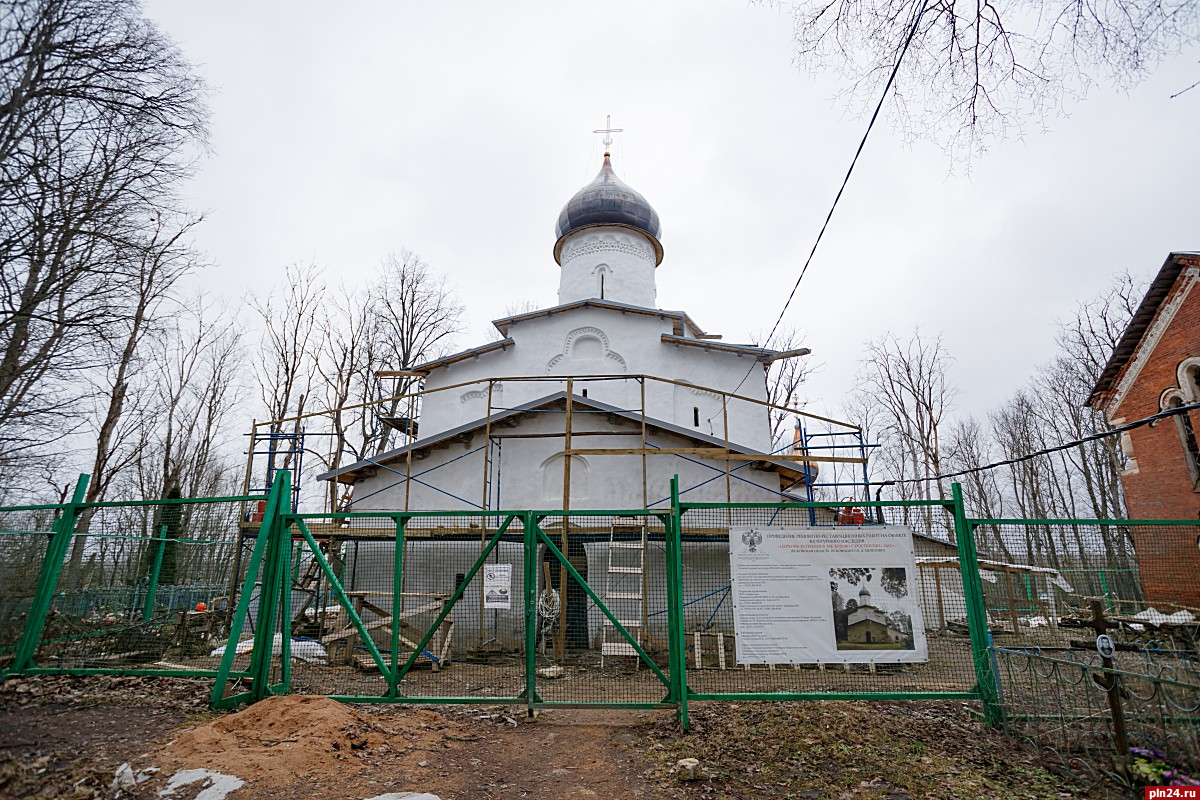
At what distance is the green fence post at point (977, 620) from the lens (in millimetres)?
6238

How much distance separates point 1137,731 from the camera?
5.16m

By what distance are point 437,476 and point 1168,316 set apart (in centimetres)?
1965

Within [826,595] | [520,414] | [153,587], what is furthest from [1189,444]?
[153,587]

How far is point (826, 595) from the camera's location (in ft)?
21.3

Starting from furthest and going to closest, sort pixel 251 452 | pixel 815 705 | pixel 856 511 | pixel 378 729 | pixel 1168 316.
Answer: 1. pixel 1168 316
2. pixel 251 452
3. pixel 856 511
4. pixel 815 705
5. pixel 378 729

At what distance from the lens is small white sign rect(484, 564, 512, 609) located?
293 inches

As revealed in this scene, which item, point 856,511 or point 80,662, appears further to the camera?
point 856,511

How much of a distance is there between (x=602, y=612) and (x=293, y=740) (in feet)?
13.5

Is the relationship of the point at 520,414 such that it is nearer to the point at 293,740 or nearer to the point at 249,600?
Answer: the point at 249,600

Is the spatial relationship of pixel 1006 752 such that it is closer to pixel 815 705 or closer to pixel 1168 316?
pixel 815 705

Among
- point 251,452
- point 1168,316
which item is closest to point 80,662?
point 251,452

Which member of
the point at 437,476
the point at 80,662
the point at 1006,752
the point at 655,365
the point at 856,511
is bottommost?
the point at 1006,752

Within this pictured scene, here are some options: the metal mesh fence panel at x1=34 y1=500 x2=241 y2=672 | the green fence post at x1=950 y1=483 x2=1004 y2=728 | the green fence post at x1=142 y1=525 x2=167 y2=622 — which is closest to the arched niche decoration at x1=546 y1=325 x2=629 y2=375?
the metal mesh fence panel at x1=34 y1=500 x2=241 y2=672

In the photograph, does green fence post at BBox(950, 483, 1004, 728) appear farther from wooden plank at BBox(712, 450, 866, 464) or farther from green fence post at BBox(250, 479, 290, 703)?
green fence post at BBox(250, 479, 290, 703)
